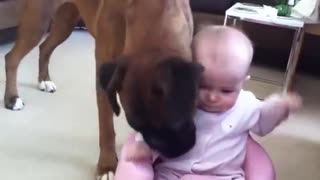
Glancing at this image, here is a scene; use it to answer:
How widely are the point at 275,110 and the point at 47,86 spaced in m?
1.38

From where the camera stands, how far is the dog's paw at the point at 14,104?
2.20 m

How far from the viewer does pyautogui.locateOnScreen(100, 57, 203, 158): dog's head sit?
106 centimetres

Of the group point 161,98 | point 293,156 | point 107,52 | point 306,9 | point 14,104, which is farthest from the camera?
point 306,9

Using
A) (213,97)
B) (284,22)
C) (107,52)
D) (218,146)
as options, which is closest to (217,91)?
(213,97)

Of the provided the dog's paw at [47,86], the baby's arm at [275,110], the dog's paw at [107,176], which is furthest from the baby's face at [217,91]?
the dog's paw at [47,86]

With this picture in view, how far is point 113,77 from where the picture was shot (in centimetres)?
116

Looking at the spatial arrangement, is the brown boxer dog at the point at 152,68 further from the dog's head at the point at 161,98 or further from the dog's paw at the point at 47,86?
the dog's paw at the point at 47,86

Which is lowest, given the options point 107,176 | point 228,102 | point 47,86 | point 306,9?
point 47,86

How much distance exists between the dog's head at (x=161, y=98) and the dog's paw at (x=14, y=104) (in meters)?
1.11

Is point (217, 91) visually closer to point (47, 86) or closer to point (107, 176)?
point (107, 176)

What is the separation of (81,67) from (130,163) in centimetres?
167

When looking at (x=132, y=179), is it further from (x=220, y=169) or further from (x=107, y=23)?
(x=107, y=23)

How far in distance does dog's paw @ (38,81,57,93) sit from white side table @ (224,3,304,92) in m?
1.00

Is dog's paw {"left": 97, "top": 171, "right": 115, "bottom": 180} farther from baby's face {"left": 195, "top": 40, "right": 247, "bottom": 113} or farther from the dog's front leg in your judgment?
baby's face {"left": 195, "top": 40, "right": 247, "bottom": 113}
